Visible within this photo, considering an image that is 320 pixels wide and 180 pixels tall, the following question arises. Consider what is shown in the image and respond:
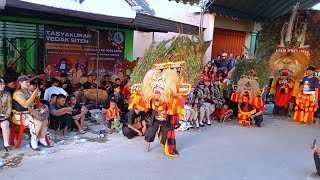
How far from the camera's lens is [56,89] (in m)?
6.49

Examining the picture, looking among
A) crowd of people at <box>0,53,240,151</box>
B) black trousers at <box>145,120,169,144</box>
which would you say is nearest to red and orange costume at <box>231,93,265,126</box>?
crowd of people at <box>0,53,240,151</box>

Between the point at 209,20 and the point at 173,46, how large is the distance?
243 inches

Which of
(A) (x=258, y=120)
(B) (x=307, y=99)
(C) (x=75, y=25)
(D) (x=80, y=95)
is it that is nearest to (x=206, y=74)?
(A) (x=258, y=120)

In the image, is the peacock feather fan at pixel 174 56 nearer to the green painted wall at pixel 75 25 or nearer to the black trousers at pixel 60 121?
the black trousers at pixel 60 121

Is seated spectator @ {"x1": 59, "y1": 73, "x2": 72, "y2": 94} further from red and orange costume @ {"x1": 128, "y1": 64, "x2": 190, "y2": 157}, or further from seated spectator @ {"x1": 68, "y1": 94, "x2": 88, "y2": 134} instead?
red and orange costume @ {"x1": 128, "y1": 64, "x2": 190, "y2": 157}

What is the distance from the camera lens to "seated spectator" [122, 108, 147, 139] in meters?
5.68

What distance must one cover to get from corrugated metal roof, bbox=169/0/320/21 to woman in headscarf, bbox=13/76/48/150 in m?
7.30

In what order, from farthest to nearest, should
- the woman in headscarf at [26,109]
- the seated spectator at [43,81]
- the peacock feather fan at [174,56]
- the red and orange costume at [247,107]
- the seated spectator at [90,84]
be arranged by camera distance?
the seated spectator at [90,84]
the red and orange costume at [247,107]
the seated spectator at [43,81]
the peacock feather fan at [174,56]
the woman in headscarf at [26,109]

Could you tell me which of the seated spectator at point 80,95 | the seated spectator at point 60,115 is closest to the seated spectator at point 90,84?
the seated spectator at point 80,95

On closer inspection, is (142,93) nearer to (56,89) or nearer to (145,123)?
(145,123)

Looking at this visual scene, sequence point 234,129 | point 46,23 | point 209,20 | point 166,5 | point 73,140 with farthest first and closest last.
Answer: point 166,5 → point 209,20 → point 46,23 → point 234,129 → point 73,140

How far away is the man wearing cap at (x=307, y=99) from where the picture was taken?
806 cm

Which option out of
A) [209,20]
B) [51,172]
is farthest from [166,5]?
[51,172]

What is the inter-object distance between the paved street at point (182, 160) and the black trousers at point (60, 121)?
52cm
